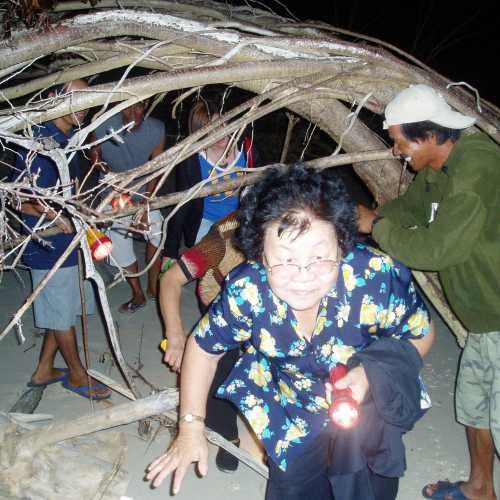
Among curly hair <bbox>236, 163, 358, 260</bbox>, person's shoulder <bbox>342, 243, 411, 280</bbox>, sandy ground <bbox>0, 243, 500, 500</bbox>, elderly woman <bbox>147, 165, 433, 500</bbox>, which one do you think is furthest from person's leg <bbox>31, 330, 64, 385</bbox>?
person's shoulder <bbox>342, 243, 411, 280</bbox>

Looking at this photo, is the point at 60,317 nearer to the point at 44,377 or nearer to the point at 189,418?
the point at 44,377

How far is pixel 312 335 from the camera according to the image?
5.92 feet

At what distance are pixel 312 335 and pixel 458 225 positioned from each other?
2.35ft

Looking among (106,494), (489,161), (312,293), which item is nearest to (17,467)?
(106,494)

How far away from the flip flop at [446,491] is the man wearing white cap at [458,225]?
289 millimetres

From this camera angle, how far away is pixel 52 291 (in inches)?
125

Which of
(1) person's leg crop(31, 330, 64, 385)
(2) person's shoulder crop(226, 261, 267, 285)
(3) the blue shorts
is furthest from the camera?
(1) person's leg crop(31, 330, 64, 385)

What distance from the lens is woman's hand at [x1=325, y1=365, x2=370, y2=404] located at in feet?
5.44

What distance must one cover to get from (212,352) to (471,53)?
17.0 m

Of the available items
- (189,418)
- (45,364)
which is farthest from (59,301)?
(189,418)

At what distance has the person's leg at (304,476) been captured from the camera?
2.01m

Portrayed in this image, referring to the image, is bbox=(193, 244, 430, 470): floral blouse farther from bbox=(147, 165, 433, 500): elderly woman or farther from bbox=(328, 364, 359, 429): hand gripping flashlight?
bbox=(328, 364, 359, 429): hand gripping flashlight

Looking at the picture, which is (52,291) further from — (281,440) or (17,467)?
(281,440)

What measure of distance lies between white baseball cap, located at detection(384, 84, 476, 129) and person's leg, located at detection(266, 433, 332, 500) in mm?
1386
